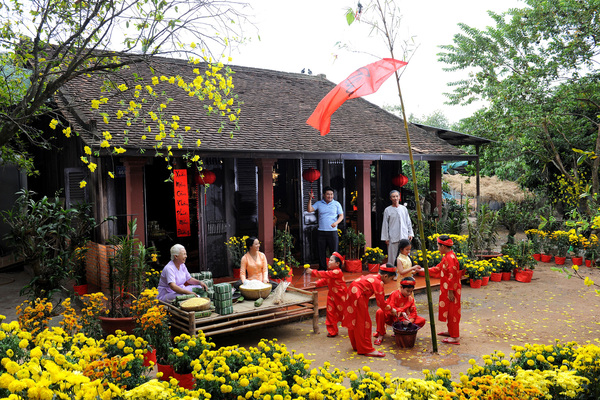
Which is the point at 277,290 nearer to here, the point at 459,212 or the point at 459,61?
the point at 459,212

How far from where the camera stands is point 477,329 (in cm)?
741

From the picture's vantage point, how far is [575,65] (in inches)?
534

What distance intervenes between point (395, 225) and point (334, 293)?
3672 mm

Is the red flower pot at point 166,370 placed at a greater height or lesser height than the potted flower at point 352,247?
lesser

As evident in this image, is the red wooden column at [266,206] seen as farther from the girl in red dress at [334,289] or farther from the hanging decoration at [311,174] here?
the girl in red dress at [334,289]

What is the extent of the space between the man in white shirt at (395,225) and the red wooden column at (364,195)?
0.92 m

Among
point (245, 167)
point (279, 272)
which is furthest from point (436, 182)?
point (279, 272)

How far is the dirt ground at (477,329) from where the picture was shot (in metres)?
6.12

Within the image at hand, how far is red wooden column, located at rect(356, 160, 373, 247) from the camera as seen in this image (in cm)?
1112

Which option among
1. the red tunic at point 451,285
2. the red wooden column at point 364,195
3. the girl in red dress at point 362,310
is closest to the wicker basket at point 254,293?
the girl in red dress at point 362,310

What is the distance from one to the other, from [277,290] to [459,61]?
15.8 metres

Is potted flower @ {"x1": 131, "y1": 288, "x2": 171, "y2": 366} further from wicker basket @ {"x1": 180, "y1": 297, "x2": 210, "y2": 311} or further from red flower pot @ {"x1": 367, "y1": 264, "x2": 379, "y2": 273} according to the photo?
red flower pot @ {"x1": 367, "y1": 264, "x2": 379, "y2": 273}

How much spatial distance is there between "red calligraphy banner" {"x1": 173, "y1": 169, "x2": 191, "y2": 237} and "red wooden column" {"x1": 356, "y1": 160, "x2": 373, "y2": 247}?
13.6ft

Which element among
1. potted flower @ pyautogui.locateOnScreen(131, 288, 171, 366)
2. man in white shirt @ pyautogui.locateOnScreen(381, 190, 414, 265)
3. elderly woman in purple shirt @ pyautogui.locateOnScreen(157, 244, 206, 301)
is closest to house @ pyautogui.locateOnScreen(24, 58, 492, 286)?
man in white shirt @ pyautogui.locateOnScreen(381, 190, 414, 265)
